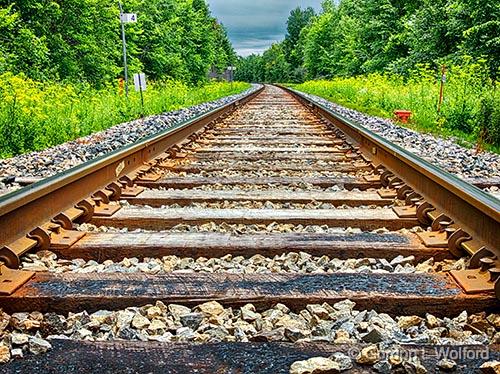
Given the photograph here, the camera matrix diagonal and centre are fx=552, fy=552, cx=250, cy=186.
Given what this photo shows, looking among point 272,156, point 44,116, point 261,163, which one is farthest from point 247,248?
point 44,116

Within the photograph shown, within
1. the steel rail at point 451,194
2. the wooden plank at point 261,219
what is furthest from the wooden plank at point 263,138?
the wooden plank at point 261,219

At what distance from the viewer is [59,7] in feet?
54.6

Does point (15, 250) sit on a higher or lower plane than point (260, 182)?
higher

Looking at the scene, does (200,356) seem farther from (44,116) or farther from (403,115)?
(403,115)

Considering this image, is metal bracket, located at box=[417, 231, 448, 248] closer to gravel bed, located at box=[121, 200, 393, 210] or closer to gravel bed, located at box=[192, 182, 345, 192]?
gravel bed, located at box=[121, 200, 393, 210]

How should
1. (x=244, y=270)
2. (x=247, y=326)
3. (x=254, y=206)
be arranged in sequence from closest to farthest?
(x=247, y=326)
(x=244, y=270)
(x=254, y=206)

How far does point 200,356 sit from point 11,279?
37.1 inches

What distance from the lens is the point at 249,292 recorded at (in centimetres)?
201

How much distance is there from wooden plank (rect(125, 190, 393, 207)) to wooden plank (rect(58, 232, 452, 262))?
3.09 feet

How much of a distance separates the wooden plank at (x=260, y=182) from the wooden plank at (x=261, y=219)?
956mm

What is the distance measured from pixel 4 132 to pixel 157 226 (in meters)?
4.16

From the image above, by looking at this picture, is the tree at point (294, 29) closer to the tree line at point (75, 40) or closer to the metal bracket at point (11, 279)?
the tree line at point (75, 40)

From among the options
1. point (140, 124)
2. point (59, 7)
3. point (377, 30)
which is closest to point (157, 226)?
point (140, 124)

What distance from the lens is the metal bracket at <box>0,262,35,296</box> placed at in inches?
78.4
